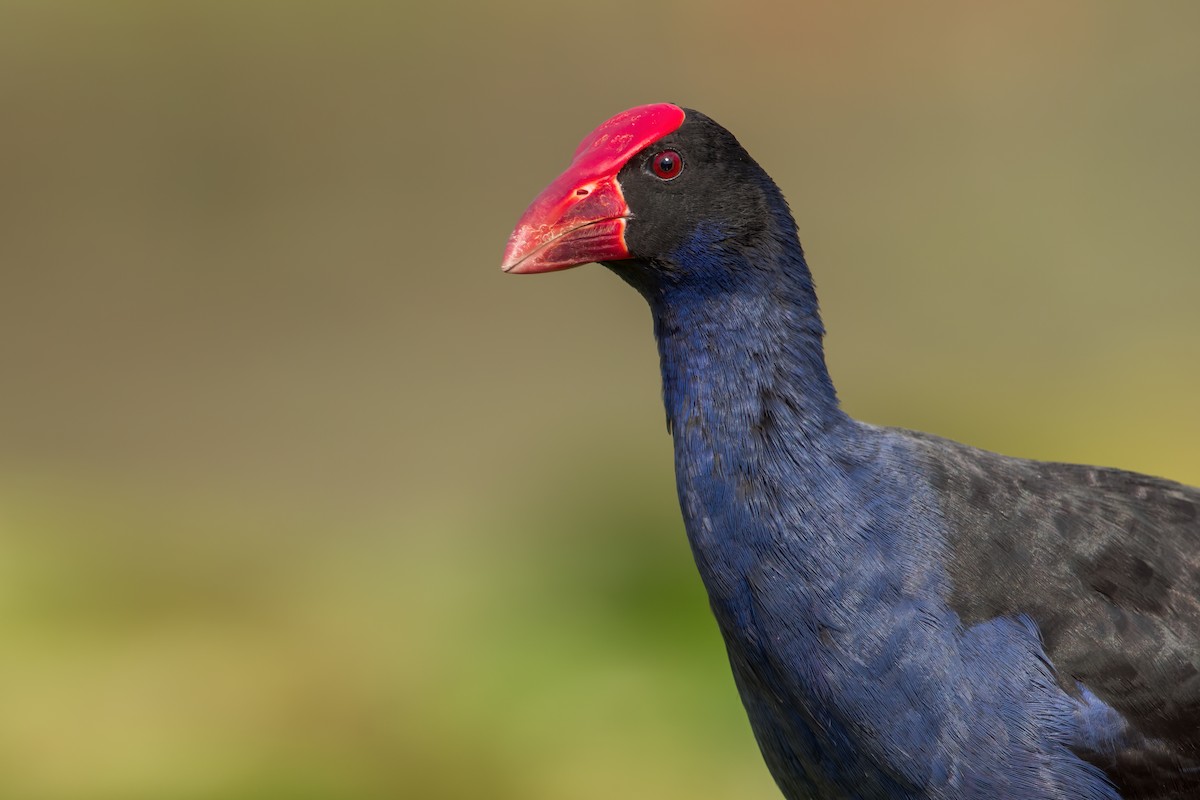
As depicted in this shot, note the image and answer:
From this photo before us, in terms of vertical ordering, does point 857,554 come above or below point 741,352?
below

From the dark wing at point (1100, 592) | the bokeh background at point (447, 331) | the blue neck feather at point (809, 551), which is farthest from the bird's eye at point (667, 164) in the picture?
the bokeh background at point (447, 331)

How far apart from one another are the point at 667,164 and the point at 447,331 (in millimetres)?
4059

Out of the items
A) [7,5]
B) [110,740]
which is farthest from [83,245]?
[110,740]

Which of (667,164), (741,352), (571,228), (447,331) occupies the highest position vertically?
(667,164)

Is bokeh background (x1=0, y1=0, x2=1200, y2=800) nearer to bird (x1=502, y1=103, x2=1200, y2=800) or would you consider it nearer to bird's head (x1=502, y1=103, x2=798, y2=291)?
bird (x1=502, y1=103, x2=1200, y2=800)

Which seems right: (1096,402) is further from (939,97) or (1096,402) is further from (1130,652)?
(1130,652)

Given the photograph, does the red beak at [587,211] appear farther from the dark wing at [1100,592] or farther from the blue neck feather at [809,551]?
the dark wing at [1100,592]

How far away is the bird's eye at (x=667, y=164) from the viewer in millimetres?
2342

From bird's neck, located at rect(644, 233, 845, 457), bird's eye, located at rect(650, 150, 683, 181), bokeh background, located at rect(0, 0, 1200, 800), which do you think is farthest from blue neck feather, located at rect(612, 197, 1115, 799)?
bokeh background, located at rect(0, 0, 1200, 800)

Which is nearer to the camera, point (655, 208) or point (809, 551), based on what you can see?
point (809, 551)

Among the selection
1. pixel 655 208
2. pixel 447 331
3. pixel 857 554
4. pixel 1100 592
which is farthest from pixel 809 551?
pixel 447 331

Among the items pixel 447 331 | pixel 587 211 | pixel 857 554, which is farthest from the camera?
pixel 447 331

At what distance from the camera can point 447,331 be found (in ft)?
20.8

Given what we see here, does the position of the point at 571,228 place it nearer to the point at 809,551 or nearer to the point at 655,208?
the point at 655,208
